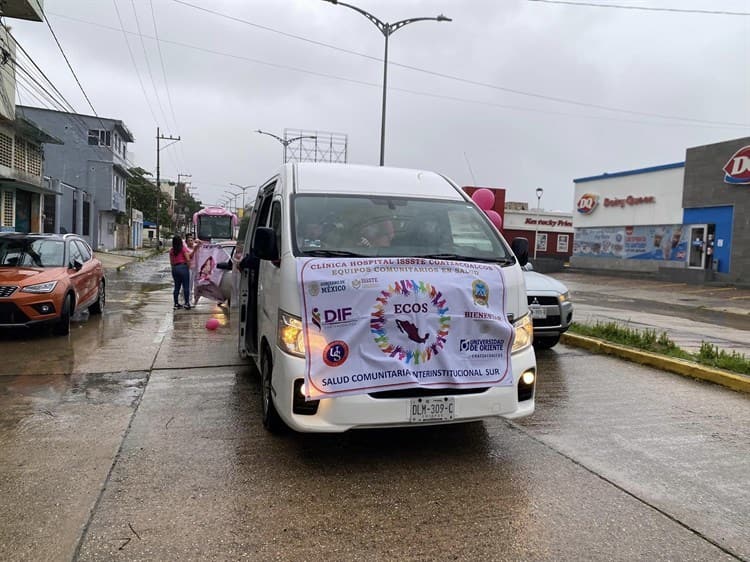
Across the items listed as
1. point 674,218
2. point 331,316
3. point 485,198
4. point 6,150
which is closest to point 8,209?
point 6,150

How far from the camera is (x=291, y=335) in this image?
3.93 meters

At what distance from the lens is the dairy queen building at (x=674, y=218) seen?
2248 cm

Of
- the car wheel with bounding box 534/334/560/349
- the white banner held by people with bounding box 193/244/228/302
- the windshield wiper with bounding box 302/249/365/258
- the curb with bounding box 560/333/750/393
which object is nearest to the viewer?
the windshield wiper with bounding box 302/249/365/258

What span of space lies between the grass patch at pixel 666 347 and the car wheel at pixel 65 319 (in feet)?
26.1

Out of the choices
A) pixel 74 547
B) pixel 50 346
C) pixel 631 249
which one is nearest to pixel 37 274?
pixel 50 346

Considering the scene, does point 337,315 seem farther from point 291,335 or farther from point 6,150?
point 6,150

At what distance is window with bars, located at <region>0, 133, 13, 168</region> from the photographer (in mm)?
18975

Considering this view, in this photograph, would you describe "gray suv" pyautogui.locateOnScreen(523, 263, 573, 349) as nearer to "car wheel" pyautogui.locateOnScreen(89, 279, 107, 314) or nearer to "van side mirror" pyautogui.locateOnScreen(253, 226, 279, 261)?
"van side mirror" pyautogui.locateOnScreen(253, 226, 279, 261)

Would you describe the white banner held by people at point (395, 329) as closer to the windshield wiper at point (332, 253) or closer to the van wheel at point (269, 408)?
the windshield wiper at point (332, 253)

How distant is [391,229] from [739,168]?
2269 centimetres

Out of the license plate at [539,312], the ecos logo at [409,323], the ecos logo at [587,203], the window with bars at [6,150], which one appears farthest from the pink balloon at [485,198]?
the ecos logo at [587,203]

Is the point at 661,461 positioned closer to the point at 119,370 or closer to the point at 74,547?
the point at 74,547

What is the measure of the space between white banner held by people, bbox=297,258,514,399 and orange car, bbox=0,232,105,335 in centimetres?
613

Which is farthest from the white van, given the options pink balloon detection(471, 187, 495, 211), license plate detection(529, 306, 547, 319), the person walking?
the person walking
